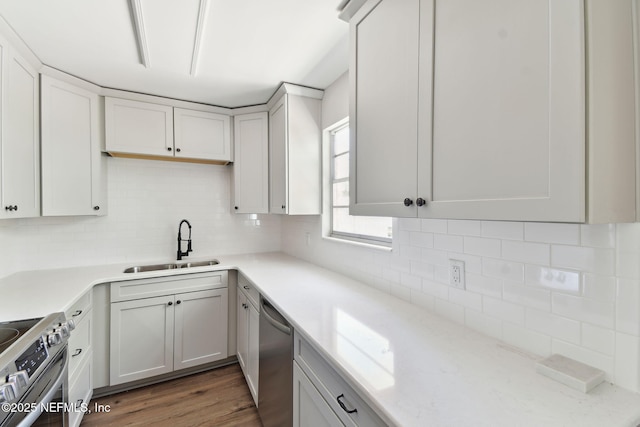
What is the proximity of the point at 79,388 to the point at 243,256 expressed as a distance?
1549 mm

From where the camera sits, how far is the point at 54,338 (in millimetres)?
1244

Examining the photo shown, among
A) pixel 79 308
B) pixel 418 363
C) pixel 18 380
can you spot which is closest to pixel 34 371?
pixel 18 380

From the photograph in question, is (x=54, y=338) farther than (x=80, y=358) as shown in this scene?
No

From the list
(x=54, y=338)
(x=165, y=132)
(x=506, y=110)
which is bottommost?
(x=54, y=338)

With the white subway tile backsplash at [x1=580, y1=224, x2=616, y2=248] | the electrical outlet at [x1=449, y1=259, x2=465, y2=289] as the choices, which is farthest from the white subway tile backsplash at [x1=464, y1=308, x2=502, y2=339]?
the white subway tile backsplash at [x1=580, y1=224, x2=616, y2=248]

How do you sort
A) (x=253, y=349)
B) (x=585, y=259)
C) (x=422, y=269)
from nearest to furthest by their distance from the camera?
1. (x=585, y=259)
2. (x=422, y=269)
3. (x=253, y=349)

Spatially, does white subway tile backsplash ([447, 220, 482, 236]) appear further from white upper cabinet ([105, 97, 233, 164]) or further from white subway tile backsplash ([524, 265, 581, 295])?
white upper cabinet ([105, 97, 233, 164])

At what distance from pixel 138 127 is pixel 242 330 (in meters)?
1.93

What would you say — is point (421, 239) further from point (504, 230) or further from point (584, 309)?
point (584, 309)

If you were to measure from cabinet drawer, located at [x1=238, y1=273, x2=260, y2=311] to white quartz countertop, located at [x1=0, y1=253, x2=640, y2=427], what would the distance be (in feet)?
0.59

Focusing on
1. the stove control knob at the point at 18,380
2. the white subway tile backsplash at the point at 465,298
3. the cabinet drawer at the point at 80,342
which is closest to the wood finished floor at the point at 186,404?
the cabinet drawer at the point at 80,342

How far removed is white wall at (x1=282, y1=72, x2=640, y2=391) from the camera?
806 millimetres

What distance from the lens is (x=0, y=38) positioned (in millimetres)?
1563

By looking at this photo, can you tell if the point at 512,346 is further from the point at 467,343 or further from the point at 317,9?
the point at 317,9
